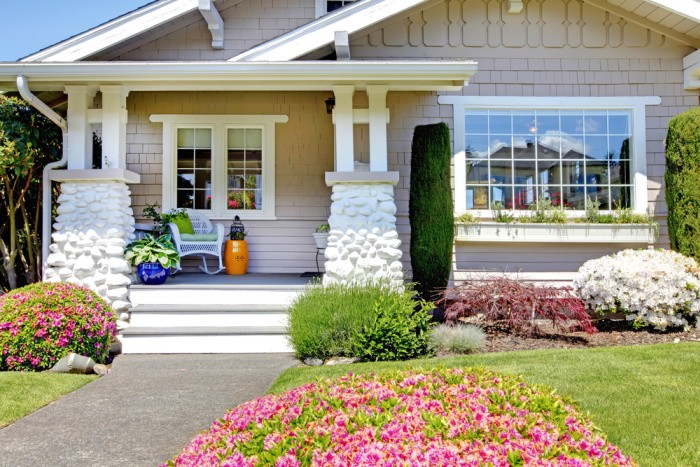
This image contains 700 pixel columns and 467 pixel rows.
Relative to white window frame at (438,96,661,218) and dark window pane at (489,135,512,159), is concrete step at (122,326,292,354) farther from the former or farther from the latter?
dark window pane at (489,135,512,159)

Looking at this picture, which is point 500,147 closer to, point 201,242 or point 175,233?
point 201,242

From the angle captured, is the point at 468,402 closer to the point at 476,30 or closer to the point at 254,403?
the point at 254,403

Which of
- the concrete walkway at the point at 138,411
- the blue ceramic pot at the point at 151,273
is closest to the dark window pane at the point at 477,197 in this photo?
the concrete walkway at the point at 138,411

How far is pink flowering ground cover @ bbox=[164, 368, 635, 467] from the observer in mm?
1852

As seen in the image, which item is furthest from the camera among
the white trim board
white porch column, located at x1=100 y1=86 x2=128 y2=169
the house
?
the house

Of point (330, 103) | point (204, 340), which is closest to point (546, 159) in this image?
point (330, 103)

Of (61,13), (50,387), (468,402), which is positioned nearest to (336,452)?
(468,402)

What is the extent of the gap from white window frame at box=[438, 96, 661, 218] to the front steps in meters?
2.83

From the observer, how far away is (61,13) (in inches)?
597

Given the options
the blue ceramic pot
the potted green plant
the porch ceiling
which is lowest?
the blue ceramic pot

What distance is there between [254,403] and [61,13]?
15602mm

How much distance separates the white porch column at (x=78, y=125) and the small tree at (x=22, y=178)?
0.68m

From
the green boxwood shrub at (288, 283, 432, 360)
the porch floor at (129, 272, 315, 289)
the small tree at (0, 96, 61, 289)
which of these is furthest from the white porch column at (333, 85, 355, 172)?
the small tree at (0, 96, 61, 289)

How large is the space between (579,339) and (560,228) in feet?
6.44
